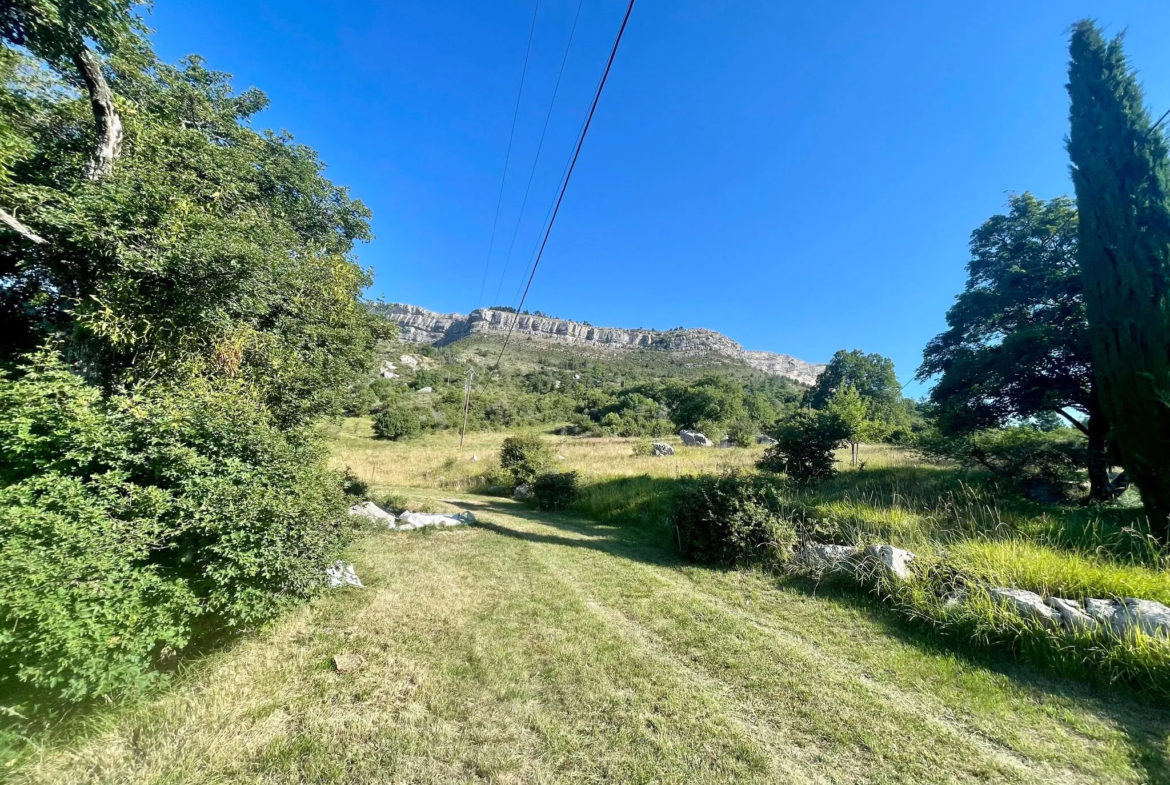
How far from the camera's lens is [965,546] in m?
5.45

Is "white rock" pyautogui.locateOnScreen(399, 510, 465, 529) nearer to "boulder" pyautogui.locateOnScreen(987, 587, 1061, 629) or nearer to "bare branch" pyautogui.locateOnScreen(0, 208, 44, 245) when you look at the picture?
"bare branch" pyautogui.locateOnScreen(0, 208, 44, 245)

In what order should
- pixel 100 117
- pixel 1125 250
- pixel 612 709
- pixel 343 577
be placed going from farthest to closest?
pixel 1125 250
pixel 343 577
pixel 100 117
pixel 612 709

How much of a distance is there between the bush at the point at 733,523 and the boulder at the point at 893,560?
1277 millimetres

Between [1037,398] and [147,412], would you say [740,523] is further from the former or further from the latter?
[1037,398]

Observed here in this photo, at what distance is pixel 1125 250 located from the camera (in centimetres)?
714

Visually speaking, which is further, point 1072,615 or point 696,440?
point 696,440

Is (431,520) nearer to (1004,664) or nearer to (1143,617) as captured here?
(1004,664)

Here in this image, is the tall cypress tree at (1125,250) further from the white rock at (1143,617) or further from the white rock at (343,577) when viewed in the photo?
the white rock at (343,577)

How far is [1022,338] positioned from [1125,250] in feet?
10.8

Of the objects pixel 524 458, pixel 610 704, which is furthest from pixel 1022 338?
pixel 524 458

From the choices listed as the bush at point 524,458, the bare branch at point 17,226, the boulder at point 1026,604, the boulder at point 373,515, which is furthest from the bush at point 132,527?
the bush at point 524,458

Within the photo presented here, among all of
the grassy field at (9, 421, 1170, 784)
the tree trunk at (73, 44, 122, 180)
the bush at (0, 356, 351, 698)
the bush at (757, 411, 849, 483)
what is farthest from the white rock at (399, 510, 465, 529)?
the bush at (757, 411, 849, 483)

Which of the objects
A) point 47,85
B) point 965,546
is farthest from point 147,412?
point 965,546

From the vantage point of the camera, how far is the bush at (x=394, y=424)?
1303 inches
